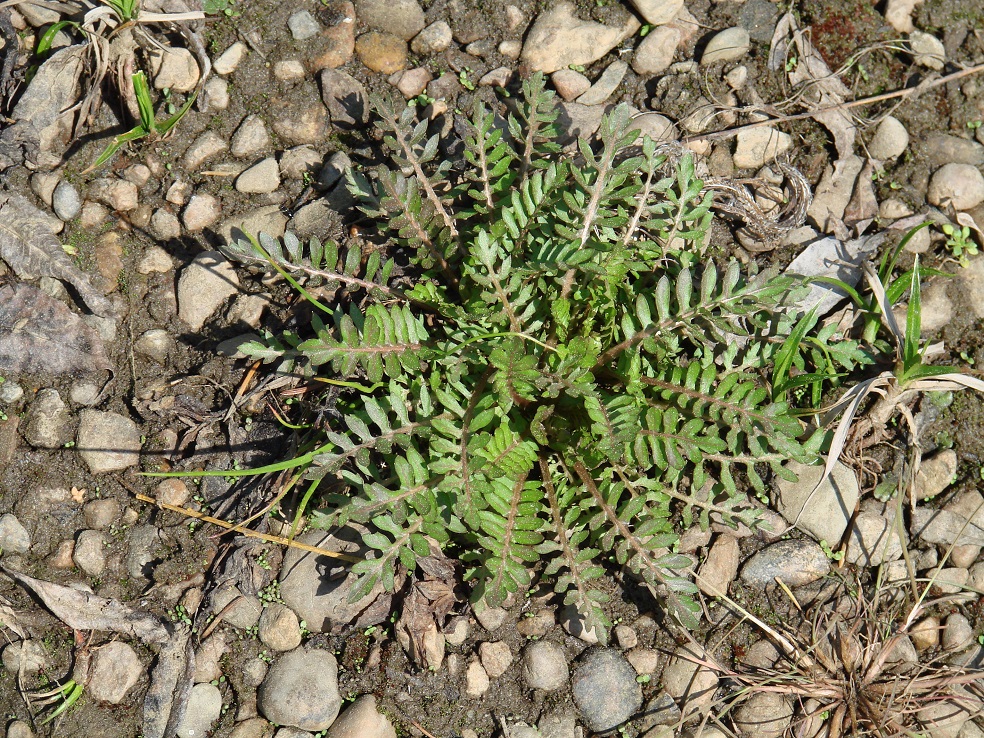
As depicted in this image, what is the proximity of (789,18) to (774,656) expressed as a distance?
10.3 ft

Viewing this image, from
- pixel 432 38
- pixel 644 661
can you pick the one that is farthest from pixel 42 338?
pixel 644 661

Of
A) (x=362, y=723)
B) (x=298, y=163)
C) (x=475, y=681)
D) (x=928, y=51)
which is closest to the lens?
(x=362, y=723)

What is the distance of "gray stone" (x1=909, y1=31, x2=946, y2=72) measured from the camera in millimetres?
3977

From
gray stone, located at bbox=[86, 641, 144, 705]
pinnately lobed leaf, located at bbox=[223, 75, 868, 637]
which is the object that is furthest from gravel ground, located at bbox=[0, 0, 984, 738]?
pinnately lobed leaf, located at bbox=[223, 75, 868, 637]

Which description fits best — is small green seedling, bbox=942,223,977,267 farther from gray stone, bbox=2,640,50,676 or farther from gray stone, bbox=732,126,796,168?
gray stone, bbox=2,640,50,676

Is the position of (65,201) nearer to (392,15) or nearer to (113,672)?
(392,15)

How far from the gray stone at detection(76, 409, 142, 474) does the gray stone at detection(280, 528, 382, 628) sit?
33.9 inches

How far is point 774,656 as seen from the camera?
3.40 m

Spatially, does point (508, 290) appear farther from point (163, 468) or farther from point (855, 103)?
point (855, 103)

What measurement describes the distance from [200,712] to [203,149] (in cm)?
258

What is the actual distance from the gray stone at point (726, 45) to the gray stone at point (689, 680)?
2.87m

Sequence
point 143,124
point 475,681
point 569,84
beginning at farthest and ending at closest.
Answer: point 569,84
point 143,124
point 475,681

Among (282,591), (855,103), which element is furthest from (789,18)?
(282,591)

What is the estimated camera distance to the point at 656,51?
392 centimetres
